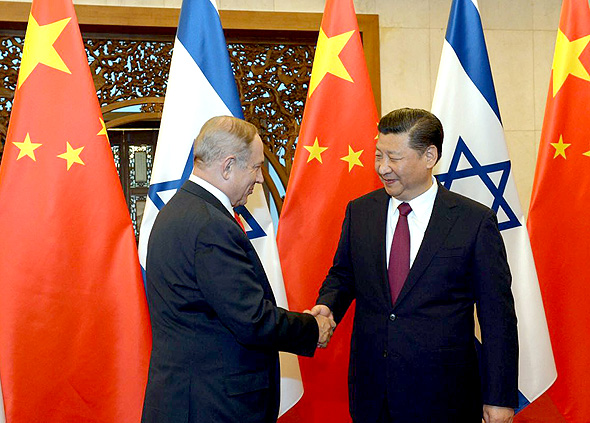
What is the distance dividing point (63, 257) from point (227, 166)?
906 millimetres

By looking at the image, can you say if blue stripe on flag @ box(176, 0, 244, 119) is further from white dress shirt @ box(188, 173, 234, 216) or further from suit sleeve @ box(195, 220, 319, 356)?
suit sleeve @ box(195, 220, 319, 356)

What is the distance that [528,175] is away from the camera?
3.78 meters

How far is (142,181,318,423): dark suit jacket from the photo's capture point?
1.74 meters

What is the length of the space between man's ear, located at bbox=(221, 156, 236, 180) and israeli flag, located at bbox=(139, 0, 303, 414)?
747 mm

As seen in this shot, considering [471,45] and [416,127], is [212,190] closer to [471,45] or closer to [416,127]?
[416,127]

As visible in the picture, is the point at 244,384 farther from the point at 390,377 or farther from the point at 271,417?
the point at 390,377

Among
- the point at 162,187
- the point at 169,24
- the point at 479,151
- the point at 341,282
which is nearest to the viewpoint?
the point at 341,282

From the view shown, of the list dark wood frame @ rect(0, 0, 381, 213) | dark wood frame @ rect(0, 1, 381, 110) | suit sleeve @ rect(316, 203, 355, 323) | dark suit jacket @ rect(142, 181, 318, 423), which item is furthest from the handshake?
dark wood frame @ rect(0, 1, 381, 110)

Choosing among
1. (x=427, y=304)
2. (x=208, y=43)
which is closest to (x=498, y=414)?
(x=427, y=304)

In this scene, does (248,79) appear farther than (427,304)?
Yes

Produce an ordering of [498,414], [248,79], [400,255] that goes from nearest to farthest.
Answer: [498,414], [400,255], [248,79]

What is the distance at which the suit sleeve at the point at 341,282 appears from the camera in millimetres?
2283

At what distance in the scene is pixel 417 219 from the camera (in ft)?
7.00

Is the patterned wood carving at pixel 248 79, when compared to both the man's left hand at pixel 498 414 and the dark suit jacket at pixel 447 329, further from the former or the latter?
the man's left hand at pixel 498 414
